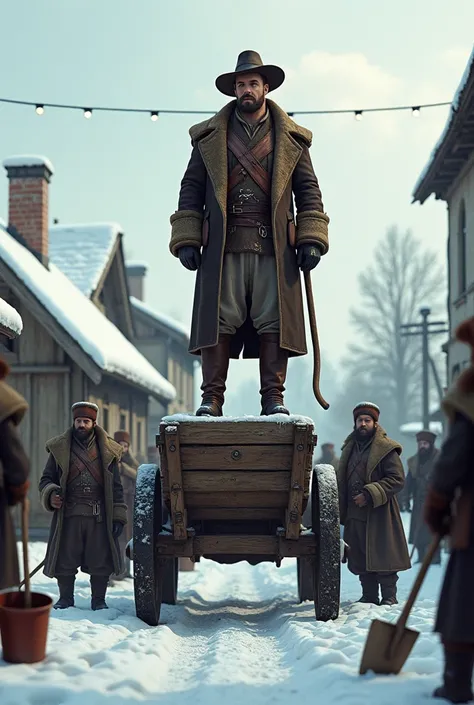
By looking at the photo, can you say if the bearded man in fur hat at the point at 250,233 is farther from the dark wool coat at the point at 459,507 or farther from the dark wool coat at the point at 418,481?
the dark wool coat at the point at 418,481

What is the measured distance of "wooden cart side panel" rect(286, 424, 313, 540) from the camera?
238 inches

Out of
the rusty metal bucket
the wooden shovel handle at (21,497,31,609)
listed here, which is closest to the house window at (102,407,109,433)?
the wooden shovel handle at (21,497,31,609)

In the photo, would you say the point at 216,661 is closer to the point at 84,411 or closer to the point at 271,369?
the point at 271,369

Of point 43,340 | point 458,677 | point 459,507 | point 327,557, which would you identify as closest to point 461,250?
point 43,340

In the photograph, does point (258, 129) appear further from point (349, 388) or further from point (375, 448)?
point (349, 388)

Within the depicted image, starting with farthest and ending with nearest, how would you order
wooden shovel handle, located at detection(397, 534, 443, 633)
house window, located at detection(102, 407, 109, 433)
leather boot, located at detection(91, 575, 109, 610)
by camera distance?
house window, located at detection(102, 407, 109, 433) → leather boot, located at detection(91, 575, 109, 610) → wooden shovel handle, located at detection(397, 534, 443, 633)

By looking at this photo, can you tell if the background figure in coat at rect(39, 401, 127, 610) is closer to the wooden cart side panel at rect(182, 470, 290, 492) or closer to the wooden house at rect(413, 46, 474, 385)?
the wooden cart side panel at rect(182, 470, 290, 492)

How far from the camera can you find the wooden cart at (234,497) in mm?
6105

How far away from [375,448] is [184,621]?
7.24 feet

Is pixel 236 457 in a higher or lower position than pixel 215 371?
lower

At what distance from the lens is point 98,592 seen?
304 inches

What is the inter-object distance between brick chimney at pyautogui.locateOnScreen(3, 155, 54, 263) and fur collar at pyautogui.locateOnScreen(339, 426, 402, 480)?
410 inches

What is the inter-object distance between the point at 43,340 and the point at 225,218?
9730 millimetres

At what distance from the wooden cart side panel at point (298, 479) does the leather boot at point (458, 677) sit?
2.25 metres
